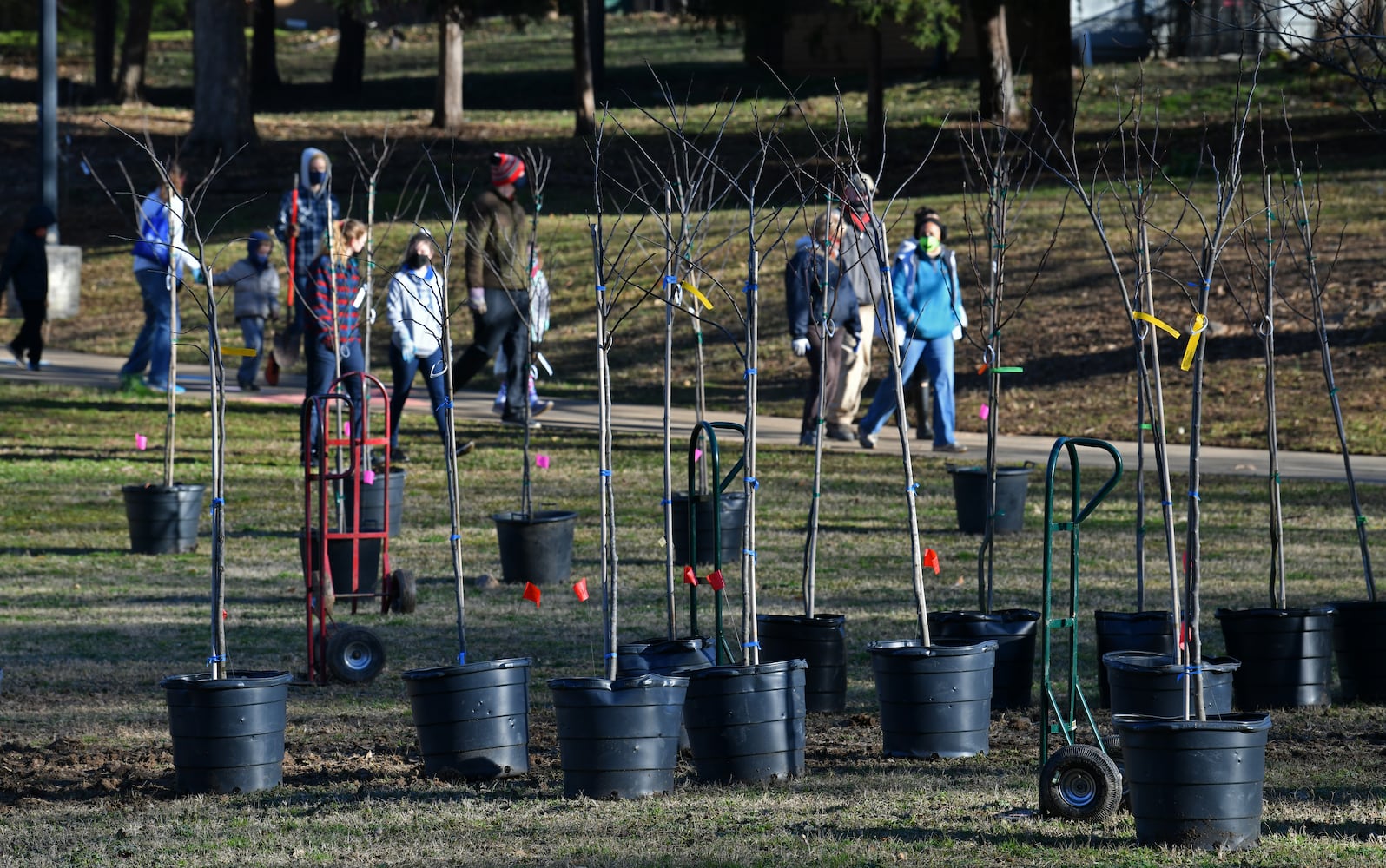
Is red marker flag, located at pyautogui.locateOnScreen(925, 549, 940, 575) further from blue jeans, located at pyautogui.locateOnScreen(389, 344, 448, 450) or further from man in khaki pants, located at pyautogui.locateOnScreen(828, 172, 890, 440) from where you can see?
blue jeans, located at pyautogui.locateOnScreen(389, 344, 448, 450)

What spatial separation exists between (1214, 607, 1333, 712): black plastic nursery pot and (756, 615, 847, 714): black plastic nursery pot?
5.23 ft

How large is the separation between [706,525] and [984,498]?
239cm

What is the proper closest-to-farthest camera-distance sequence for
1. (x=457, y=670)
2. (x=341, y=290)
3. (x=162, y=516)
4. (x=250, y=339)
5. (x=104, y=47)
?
(x=457, y=670) < (x=162, y=516) < (x=341, y=290) < (x=250, y=339) < (x=104, y=47)

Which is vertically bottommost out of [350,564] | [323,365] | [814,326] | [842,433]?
[350,564]

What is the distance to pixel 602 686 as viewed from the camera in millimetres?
5844

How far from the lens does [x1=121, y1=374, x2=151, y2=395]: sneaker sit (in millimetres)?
17934

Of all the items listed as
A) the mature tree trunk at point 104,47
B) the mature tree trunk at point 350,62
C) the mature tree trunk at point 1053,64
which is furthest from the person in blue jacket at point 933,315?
the mature tree trunk at point 104,47

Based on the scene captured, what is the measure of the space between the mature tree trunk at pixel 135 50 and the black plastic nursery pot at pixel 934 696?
136 ft

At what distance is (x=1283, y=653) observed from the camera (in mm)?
7316

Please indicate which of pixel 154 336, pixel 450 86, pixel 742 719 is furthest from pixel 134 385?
pixel 450 86

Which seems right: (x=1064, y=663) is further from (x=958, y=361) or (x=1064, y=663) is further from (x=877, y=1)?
(x=877, y=1)

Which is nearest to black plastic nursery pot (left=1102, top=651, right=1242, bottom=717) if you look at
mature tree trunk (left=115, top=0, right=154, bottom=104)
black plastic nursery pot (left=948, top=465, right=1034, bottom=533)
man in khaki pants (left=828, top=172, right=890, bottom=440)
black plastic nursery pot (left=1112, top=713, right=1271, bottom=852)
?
black plastic nursery pot (left=1112, top=713, right=1271, bottom=852)

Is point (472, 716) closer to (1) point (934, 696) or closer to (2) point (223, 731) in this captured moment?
(2) point (223, 731)

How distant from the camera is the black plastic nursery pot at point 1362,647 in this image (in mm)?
7441
